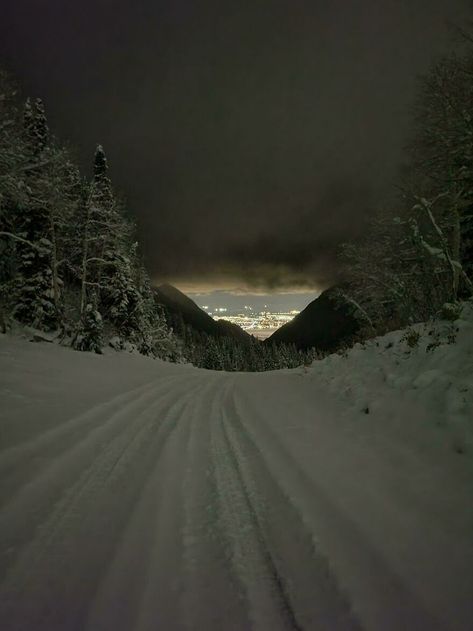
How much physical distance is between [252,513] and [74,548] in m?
1.62

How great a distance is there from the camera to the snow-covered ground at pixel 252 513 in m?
2.00

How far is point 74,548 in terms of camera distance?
8.37ft

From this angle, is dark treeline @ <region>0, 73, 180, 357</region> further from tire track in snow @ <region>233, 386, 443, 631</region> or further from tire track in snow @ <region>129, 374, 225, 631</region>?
tire track in snow @ <region>233, 386, 443, 631</region>

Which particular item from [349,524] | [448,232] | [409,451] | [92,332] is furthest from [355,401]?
[92,332]

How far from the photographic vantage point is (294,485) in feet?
12.0

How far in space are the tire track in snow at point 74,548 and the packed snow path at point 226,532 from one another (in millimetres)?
12

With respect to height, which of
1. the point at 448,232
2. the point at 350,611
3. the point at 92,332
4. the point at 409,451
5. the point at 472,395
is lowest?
the point at 350,611

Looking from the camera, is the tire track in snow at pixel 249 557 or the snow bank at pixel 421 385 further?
the snow bank at pixel 421 385

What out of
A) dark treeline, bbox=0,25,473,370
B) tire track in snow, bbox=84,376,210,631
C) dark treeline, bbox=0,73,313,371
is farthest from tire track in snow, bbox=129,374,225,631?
dark treeline, bbox=0,73,313,371

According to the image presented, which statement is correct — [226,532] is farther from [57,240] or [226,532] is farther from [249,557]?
[57,240]

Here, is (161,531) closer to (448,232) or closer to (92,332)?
(448,232)

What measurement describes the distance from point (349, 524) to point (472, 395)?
283 centimetres

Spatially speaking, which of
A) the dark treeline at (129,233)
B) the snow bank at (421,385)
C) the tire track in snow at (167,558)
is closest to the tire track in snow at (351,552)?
the tire track in snow at (167,558)

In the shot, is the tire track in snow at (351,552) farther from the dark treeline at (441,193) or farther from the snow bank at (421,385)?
the dark treeline at (441,193)
